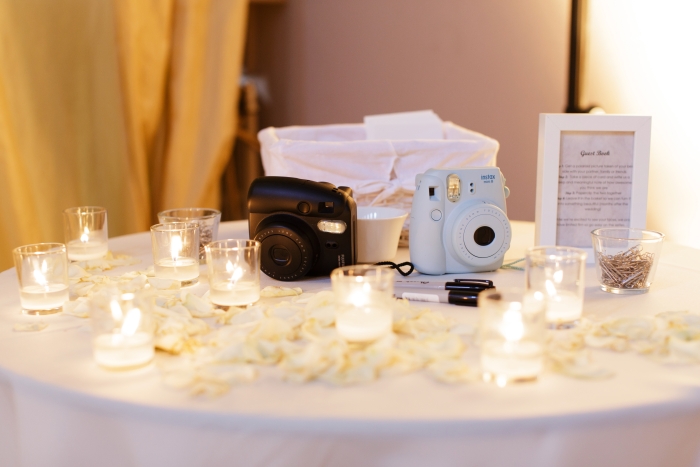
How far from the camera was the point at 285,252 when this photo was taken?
37.2 inches

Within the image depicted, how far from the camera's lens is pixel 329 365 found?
0.62 meters

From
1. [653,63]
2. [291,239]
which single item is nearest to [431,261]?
[291,239]

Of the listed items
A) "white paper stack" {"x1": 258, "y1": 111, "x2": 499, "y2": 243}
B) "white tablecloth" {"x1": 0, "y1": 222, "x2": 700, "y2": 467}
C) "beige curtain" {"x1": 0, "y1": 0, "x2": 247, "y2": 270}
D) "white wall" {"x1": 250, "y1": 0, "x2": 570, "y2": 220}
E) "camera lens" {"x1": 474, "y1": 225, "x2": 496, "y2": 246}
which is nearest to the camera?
"white tablecloth" {"x1": 0, "y1": 222, "x2": 700, "y2": 467}

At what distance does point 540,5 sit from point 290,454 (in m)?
1.73

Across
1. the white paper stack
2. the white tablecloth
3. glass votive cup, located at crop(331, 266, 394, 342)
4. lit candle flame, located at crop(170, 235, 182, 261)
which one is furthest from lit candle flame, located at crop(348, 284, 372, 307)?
the white paper stack

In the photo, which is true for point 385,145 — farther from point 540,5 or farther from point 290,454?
point 540,5

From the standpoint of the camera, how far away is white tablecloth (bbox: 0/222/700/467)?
1.74ft

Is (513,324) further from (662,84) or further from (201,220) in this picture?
(662,84)

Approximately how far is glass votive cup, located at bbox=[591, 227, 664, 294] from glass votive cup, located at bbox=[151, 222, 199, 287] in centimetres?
56

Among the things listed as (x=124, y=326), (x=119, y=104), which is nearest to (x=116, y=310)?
(x=124, y=326)

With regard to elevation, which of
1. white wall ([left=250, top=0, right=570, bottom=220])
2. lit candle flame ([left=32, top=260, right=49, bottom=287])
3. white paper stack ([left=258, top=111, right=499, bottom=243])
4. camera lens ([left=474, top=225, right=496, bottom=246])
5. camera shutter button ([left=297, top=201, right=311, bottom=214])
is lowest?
lit candle flame ([left=32, top=260, right=49, bottom=287])

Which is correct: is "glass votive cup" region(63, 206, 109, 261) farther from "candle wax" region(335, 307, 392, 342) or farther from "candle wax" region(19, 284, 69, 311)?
"candle wax" region(335, 307, 392, 342)

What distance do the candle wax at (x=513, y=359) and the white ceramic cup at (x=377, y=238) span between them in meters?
0.41

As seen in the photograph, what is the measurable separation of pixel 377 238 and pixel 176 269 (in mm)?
302
